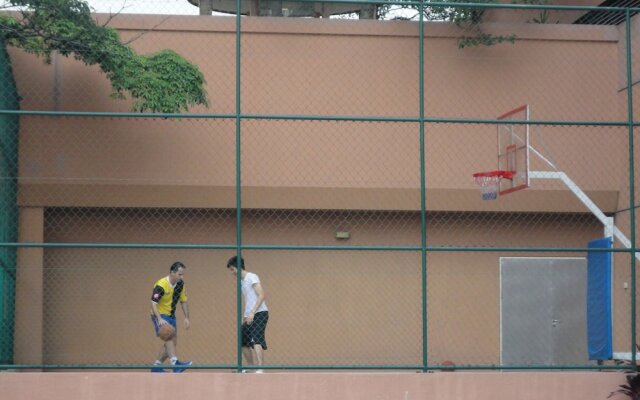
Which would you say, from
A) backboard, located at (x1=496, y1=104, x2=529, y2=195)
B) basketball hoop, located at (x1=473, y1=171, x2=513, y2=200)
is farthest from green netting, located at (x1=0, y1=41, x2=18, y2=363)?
backboard, located at (x1=496, y1=104, x2=529, y2=195)

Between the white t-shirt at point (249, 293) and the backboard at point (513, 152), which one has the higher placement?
the backboard at point (513, 152)

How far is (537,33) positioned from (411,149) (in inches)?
105

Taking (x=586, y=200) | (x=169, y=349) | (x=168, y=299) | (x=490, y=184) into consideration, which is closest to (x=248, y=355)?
(x=169, y=349)

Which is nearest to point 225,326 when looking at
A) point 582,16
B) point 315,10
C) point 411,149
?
point 411,149

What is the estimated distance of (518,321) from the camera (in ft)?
53.8

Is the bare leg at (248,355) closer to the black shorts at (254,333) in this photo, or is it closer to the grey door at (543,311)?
the black shorts at (254,333)

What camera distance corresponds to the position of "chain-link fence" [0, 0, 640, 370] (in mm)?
15609

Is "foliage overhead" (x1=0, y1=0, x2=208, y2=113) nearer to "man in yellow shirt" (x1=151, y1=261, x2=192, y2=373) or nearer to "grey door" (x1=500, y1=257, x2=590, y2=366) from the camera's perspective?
"man in yellow shirt" (x1=151, y1=261, x2=192, y2=373)

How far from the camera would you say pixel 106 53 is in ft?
48.8

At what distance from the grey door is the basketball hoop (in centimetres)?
143

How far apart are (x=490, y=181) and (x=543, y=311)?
2.62 meters

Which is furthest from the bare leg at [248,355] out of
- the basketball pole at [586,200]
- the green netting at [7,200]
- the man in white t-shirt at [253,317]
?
the basketball pole at [586,200]

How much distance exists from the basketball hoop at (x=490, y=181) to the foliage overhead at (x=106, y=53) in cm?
400

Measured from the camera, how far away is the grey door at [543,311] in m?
16.3
